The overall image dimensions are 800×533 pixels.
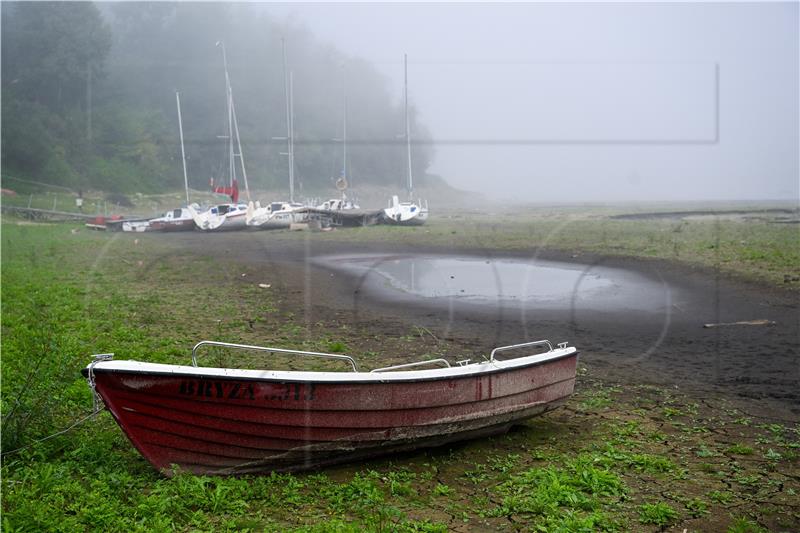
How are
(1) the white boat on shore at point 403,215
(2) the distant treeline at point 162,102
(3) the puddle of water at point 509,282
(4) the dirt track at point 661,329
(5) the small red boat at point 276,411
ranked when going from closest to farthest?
(5) the small red boat at point 276,411
(4) the dirt track at point 661,329
(3) the puddle of water at point 509,282
(1) the white boat on shore at point 403,215
(2) the distant treeline at point 162,102

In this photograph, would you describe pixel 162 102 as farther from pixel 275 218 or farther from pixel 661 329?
pixel 661 329

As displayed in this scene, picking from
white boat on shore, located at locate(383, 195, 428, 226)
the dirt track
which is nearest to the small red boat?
the dirt track

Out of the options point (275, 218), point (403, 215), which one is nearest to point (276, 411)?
point (275, 218)

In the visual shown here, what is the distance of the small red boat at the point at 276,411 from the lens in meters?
6.16

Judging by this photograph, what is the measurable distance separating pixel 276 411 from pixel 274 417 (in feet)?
0.20

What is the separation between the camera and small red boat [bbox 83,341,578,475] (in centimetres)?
616

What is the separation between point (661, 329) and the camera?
13055mm

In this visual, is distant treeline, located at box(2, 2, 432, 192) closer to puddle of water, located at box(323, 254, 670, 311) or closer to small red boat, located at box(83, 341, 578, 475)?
puddle of water, located at box(323, 254, 670, 311)

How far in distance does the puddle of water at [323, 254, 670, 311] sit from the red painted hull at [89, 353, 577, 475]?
8.98 metres

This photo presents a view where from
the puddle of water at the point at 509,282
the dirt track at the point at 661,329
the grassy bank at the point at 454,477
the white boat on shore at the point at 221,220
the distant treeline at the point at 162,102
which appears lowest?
the grassy bank at the point at 454,477

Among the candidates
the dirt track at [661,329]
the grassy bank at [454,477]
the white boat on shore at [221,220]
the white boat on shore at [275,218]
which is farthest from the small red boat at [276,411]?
the white boat on shore at [221,220]

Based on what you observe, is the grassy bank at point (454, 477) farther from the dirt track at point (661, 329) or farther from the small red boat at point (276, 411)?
the dirt track at point (661, 329)

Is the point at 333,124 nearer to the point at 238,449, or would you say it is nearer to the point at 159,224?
the point at 159,224

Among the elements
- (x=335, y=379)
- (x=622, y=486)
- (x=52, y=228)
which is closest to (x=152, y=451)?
(x=335, y=379)
